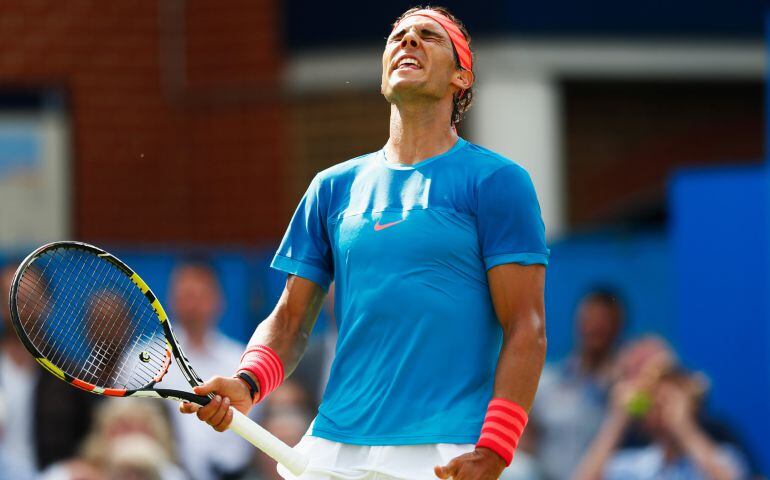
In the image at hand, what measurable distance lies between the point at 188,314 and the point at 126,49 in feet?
11.8

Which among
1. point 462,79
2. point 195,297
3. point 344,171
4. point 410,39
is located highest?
point 410,39

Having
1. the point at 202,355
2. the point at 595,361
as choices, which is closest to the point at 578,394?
the point at 595,361

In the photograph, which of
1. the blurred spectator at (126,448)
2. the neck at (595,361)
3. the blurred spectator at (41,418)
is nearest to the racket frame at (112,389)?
the blurred spectator at (126,448)

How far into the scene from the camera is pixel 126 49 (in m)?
12.1

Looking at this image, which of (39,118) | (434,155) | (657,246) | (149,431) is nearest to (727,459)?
(657,246)

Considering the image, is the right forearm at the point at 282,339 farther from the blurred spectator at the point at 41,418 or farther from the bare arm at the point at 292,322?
the blurred spectator at the point at 41,418

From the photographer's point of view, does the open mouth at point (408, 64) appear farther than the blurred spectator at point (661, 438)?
No

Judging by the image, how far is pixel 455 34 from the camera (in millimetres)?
4586

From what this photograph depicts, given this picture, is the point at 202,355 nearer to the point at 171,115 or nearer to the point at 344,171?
the point at 171,115

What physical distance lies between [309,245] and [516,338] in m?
0.70

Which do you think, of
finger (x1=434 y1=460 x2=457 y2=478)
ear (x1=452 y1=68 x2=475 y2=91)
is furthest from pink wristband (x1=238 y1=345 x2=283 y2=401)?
ear (x1=452 y1=68 x2=475 y2=91)

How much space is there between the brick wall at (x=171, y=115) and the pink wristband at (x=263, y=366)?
7.23 meters

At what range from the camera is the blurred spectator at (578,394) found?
28.8 ft

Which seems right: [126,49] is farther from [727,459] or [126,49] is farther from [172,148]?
[727,459]
